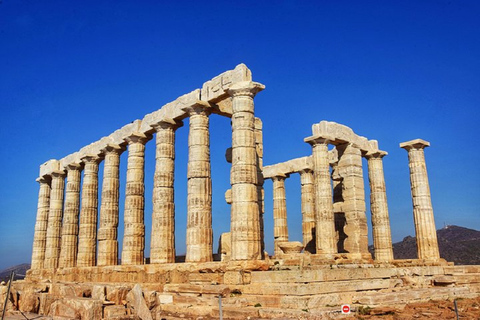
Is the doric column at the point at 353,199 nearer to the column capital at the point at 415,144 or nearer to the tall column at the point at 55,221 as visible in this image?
the column capital at the point at 415,144

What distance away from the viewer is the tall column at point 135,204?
2527 cm

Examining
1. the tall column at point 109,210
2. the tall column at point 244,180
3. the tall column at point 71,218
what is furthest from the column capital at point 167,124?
the tall column at point 71,218

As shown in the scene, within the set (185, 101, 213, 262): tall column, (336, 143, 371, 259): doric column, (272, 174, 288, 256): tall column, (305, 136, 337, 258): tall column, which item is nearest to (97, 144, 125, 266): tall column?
(185, 101, 213, 262): tall column

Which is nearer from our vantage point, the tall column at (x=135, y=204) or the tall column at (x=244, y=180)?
the tall column at (x=244, y=180)

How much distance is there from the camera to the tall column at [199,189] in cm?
2117

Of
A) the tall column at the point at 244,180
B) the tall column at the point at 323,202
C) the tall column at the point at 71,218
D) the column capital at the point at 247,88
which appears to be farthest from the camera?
the tall column at the point at 71,218

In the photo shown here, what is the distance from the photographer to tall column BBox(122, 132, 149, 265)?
82.9ft

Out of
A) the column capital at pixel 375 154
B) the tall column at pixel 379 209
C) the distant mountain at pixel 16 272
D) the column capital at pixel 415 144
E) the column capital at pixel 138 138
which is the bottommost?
the distant mountain at pixel 16 272

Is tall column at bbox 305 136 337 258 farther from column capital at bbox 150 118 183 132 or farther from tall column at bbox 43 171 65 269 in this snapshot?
tall column at bbox 43 171 65 269

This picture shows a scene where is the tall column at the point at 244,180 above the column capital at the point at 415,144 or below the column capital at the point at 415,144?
below

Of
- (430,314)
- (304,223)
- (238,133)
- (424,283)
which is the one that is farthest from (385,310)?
(304,223)

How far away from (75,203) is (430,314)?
26.3 m

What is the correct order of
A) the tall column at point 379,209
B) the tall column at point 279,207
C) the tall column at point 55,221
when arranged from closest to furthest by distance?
the tall column at point 379,209
the tall column at point 279,207
the tall column at point 55,221

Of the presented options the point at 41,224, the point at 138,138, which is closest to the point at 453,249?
the point at 41,224
